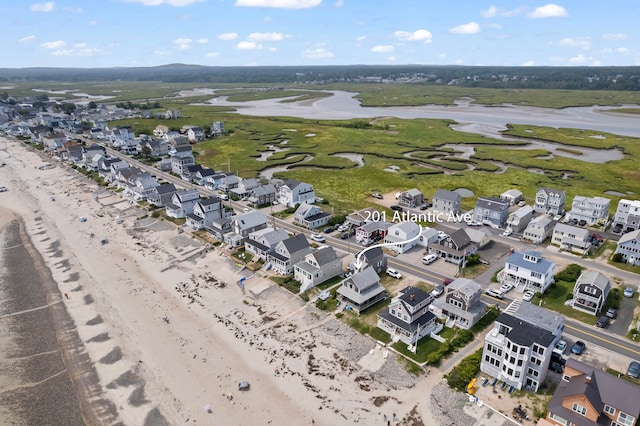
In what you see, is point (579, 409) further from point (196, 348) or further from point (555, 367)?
point (196, 348)

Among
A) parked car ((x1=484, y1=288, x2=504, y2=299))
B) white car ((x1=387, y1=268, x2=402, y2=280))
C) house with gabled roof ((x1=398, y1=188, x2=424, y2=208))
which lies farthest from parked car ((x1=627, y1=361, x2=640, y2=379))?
house with gabled roof ((x1=398, y1=188, x2=424, y2=208))

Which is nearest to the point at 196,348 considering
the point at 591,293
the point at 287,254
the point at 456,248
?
the point at 287,254

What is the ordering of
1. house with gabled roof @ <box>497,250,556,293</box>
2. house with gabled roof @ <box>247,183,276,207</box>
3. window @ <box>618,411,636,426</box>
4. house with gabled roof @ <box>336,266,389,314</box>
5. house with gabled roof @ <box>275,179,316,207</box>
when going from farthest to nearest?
house with gabled roof @ <box>247,183,276,207</box>, house with gabled roof @ <box>275,179,316,207</box>, house with gabled roof @ <box>497,250,556,293</box>, house with gabled roof @ <box>336,266,389,314</box>, window @ <box>618,411,636,426</box>

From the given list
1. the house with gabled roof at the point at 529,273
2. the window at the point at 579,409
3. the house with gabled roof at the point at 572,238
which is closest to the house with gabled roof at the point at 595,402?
the window at the point at 579,409

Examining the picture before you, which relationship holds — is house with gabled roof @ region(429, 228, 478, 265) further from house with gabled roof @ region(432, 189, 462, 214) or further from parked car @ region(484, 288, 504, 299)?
house with gabled roof @ region(432, 189, 462, 214)

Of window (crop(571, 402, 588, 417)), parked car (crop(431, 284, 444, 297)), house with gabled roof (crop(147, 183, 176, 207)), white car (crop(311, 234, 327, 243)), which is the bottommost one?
parked car (crop(431, 284, 444, 297))

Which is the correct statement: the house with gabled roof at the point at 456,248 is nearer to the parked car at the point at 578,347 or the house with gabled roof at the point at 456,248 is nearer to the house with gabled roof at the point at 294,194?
the parked car at the point at 578,347
